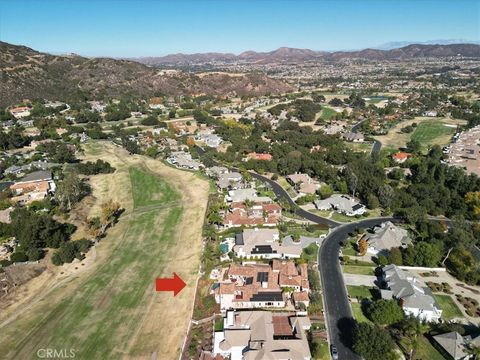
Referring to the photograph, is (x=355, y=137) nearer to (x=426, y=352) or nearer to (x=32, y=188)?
(x=426, y=352)

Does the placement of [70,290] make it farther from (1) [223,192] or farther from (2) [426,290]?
(2) [426,290]

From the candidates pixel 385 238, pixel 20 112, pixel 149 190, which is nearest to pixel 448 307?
pixel 385 238

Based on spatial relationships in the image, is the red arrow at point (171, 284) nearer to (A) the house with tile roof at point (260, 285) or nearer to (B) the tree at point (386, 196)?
(A) the house with tile roof at point (260, 285)

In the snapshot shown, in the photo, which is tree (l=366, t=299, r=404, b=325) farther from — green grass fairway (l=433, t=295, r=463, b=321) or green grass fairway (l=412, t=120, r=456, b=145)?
green grass fairway (l=412, t=120, r=456, b=145)

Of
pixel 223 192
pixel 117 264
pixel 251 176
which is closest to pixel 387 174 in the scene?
pixel 251 176

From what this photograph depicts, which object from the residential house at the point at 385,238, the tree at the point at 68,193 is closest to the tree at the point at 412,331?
the residential house at the point at 385,238
